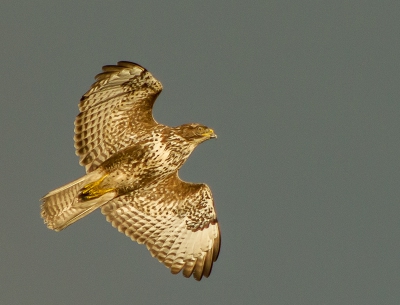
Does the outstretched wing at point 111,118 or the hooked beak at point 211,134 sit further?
the hooked beak at point 211,134

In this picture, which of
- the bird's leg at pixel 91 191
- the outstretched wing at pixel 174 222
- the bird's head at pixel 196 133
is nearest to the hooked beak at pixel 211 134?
the bird's head at pixel 196 133

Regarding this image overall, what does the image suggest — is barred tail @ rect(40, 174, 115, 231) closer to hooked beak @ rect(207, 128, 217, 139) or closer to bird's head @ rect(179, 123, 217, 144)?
bird's head @ rect(179, 123, 217, 144)

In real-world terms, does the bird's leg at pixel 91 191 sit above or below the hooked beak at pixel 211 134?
below

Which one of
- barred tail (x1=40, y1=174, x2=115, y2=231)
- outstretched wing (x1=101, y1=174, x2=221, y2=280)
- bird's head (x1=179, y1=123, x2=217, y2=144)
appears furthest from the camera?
outstretched wing (x1=101, y1=174, x2=221, y2=280)

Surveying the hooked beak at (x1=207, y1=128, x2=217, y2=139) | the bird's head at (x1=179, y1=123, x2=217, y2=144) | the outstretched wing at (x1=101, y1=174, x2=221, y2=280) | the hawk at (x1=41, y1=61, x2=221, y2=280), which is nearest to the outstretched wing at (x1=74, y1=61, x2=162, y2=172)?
the hawk at (x1=41, y1=61, x2=221, y2=280)

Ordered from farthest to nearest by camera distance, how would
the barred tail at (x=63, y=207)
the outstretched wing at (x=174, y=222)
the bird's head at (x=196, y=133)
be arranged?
the outstretched wing at (x=174, y=222), the bird's head at (x=196, y=133), the barred tail at (x=63, y=207)

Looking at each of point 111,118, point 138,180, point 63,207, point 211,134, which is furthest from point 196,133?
point 63,207

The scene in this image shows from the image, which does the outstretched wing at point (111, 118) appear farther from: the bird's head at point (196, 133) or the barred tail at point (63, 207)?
the bird's head at point (196, 133)
